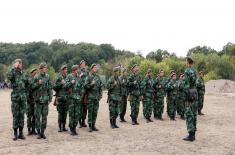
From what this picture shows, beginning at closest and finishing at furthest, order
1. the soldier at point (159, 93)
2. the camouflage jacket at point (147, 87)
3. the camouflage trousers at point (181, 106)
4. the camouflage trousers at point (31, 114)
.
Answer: the camouflage trousers at point (31, 114) < the camouflage jacket at point (147, 87) < the soldier at point (159, 93) < the camouflage trousers at point (181, 106)

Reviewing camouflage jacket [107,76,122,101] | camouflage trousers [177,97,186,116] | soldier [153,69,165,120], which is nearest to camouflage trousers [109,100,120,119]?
camouflage jacket [107,76,122,101]

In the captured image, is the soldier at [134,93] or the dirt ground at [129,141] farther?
the soldier at [134,93]

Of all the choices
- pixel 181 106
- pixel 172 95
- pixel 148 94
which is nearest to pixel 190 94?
pixel 148 94

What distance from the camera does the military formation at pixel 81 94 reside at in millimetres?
11018

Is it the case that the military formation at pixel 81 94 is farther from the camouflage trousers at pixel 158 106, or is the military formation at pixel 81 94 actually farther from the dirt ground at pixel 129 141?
the dirt ground at pixel 129 141

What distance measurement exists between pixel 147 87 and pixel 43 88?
5.17 metres

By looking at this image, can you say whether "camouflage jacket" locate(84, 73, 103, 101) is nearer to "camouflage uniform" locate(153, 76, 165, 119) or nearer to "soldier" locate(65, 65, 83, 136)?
"soldier" locate(65, 65, 83, 136)

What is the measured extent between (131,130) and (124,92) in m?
2.06

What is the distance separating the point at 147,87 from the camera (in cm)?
1535

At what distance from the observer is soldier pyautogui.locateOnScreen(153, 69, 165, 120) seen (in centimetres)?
1591

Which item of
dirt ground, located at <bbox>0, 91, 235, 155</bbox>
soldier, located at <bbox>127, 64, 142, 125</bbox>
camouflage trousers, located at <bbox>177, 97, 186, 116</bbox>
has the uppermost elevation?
soldier, located at <bbox>127, 64, 142, 125</bbox>

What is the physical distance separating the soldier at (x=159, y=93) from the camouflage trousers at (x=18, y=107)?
6.48 m

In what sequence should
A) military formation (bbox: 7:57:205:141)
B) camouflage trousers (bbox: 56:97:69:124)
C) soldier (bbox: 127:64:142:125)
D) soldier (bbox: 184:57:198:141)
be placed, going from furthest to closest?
soldier (bbox: 127:64:142:125) → camouflage trousers (bbox: 56:97:69:124) → soldier (bbox: 184:57:198:141) → military formation (bbox: 7:57:205:141)

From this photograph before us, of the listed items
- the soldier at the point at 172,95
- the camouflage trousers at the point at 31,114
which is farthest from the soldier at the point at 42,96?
the soldier at the point at 172,95
